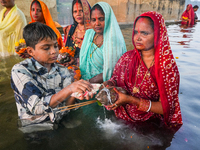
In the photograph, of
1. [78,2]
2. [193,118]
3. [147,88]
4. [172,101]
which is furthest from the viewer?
[78,2]

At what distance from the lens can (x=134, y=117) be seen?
210 centimetres

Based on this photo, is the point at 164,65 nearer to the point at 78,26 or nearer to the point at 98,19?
the point at 98,19

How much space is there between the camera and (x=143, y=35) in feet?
5.51

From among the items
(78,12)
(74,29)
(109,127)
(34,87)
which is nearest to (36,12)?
(74,29)

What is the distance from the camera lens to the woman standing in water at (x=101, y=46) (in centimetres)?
240

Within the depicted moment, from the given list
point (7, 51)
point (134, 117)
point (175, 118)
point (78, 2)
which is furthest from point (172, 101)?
point (7, 51)

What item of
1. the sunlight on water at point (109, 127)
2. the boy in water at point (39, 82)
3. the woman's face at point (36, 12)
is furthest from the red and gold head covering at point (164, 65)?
the woman's face at point (36, 12)

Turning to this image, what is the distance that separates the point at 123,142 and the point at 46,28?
5.62 ft

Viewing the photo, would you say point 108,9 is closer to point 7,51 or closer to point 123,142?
point 123,142

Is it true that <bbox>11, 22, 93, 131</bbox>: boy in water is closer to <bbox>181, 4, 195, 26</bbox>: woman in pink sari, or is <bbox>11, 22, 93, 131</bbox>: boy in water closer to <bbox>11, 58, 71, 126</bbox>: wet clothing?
<bbox>11, 58, 71, 126</bbox>: wet clothing

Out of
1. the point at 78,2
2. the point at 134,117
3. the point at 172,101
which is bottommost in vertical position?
the point at 134,117

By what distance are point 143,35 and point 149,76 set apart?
50cm

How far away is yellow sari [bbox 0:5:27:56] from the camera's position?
490cm

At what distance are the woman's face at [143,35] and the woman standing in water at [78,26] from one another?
1.63 m
